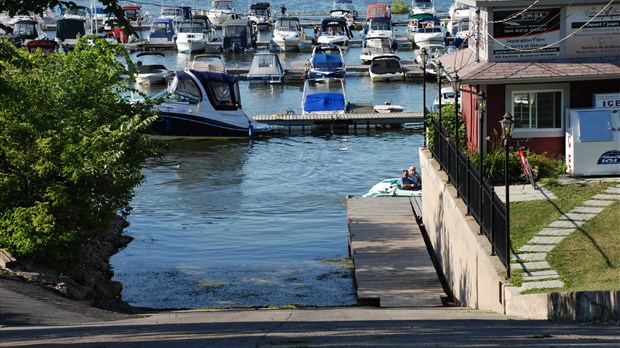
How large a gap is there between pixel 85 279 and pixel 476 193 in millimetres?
8501

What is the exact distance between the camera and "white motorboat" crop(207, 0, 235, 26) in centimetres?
9862

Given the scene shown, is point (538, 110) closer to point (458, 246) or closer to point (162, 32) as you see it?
point (458, 246)

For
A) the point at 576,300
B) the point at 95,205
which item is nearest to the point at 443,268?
the point at 95,205

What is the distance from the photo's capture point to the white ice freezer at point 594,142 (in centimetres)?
2359

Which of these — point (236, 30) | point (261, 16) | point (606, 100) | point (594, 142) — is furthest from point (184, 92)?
point (261, 16)

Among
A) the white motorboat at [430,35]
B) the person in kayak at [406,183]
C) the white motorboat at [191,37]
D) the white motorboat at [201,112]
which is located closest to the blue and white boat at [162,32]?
the white motorboat at [191,37]

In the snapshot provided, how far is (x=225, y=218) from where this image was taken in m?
34.6

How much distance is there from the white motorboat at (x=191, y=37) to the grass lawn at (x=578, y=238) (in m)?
59.8

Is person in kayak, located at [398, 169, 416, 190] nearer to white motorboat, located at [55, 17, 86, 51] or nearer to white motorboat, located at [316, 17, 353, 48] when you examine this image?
white motorboat, located at [316, 17, 353, 48]

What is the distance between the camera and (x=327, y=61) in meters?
65.8

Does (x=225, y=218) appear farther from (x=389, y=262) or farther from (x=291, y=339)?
(x=291, y=339)

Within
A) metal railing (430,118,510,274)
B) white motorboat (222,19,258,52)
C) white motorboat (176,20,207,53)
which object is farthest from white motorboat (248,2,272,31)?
metal railing (430,118,510,274)

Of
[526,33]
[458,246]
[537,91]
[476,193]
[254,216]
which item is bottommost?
[254,216]

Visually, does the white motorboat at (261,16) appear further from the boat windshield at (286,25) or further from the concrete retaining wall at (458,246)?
the concrete retaining wall at (458,246)
